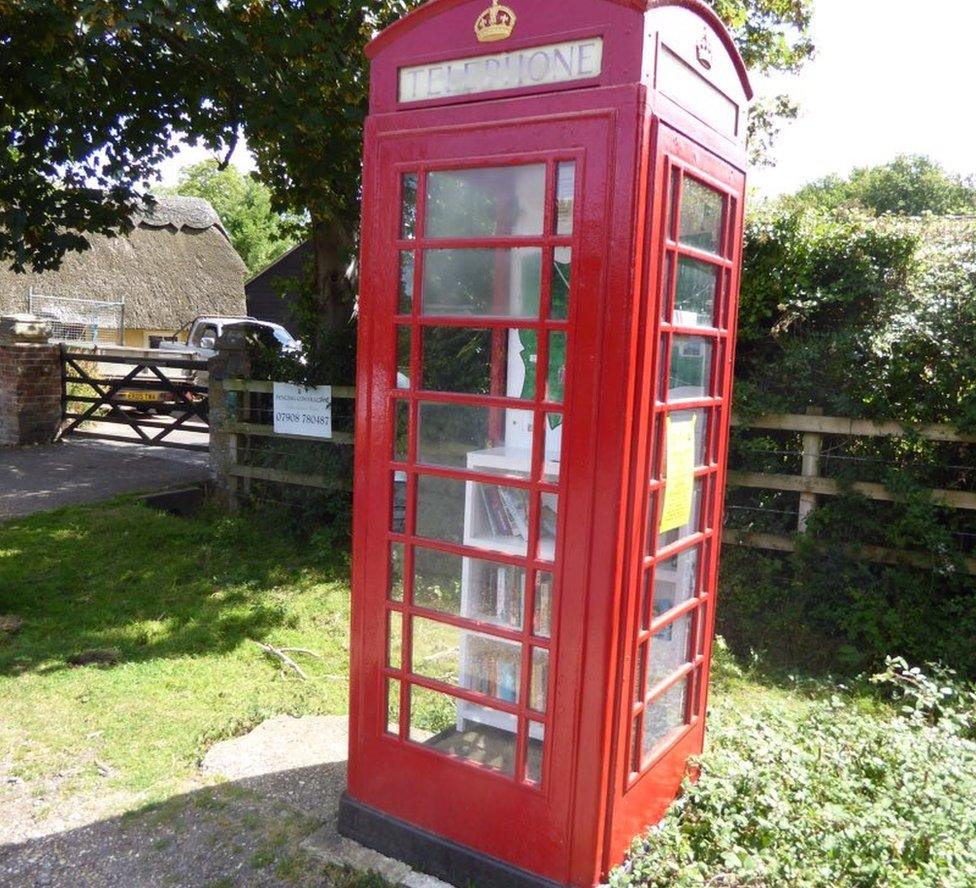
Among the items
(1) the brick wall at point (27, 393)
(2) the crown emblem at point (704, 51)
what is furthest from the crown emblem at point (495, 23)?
(1) the brick wall at point (27, 393)

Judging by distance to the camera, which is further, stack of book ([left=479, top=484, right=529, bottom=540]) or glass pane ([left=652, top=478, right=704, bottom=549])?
glass pane ([left=652, top=478, right=704, bottom=549])

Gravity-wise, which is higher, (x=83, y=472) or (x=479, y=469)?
(x=479, y=469)

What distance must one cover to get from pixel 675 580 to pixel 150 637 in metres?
3.92

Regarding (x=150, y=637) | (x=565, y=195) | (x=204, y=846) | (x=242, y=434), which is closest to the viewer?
(x=565, y=195)

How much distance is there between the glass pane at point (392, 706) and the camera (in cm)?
331

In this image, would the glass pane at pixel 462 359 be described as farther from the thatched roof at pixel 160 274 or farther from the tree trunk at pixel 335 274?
the thatched roof at pixel 160 274

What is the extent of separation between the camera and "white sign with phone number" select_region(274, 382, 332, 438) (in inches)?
322

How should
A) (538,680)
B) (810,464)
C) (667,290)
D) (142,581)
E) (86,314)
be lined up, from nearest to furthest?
1. (667,290)
2. (538,680)
3. (810,464)
4. (142,581)
5. (86,314)

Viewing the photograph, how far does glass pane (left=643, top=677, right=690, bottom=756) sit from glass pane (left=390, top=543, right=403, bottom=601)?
1.00 metres

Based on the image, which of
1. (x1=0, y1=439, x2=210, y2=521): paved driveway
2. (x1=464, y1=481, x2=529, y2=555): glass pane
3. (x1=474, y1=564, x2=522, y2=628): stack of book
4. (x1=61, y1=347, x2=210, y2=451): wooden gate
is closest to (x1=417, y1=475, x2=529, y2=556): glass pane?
(x1=464, y1=481, x2=529, y2=555): glass pane

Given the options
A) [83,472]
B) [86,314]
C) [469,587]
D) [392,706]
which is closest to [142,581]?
[392,706]

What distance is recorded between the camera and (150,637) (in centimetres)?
580

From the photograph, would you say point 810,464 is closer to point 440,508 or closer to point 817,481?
point 817,481

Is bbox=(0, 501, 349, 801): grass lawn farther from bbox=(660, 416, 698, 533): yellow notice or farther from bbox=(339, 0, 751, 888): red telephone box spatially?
bbox=(660, 416, 698, 533): yellow notice
